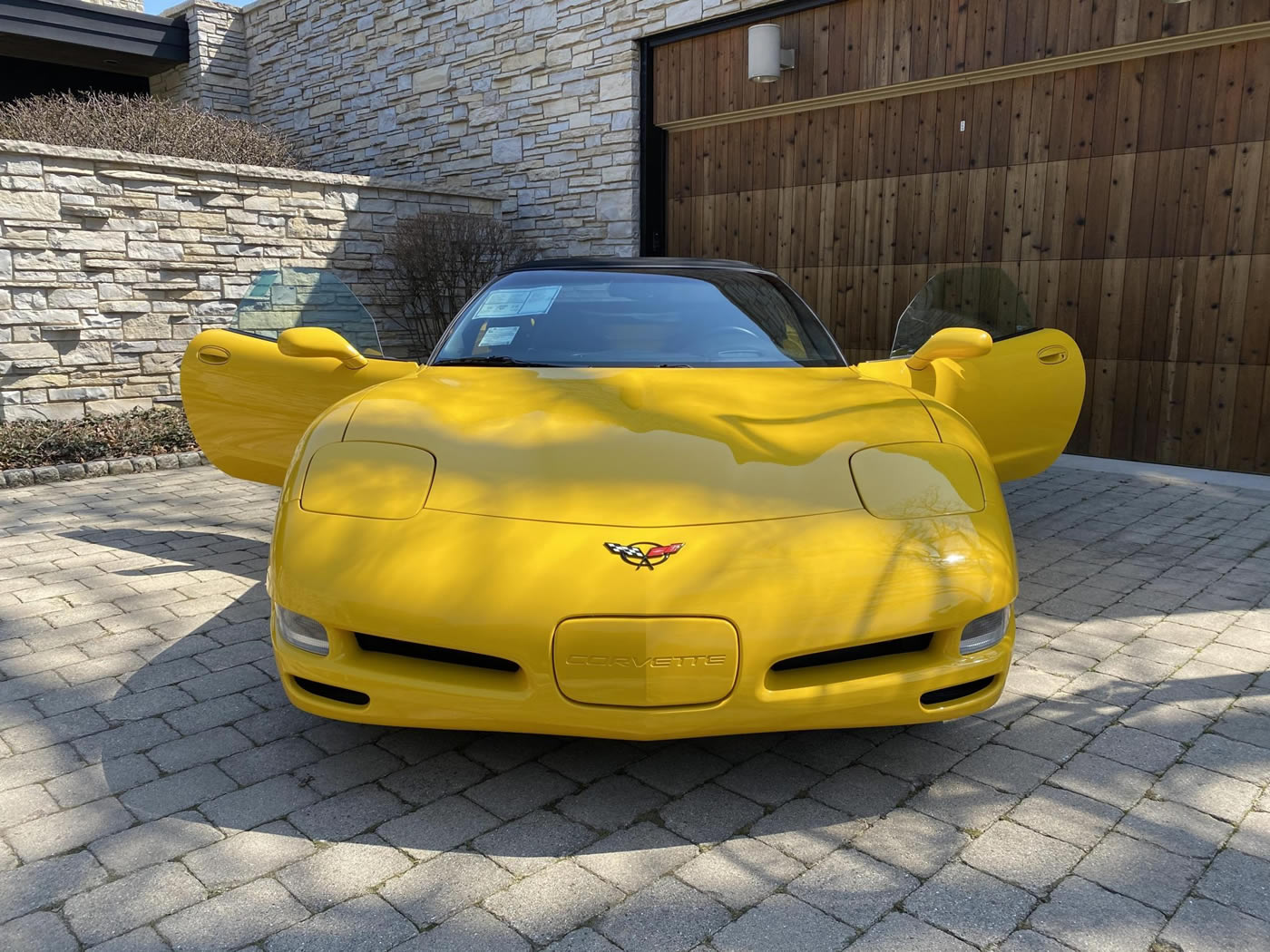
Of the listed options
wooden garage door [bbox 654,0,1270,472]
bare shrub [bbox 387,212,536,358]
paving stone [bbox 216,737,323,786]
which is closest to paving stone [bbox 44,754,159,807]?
paving stone [bbox 216,737,323,786]

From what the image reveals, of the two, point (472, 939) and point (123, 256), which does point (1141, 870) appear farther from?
point (123, 256)

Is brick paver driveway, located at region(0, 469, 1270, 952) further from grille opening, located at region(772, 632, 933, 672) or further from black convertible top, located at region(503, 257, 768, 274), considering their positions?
black convertible top, located at region(503, 257, 768, 274)

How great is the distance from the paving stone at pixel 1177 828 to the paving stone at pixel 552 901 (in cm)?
129

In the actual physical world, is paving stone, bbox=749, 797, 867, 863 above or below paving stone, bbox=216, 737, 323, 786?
below

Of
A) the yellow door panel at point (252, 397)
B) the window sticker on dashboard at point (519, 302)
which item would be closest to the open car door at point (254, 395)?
the yellow door panel at point (252, 397)

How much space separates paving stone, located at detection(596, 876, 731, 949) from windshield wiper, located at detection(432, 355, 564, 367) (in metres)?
1.89

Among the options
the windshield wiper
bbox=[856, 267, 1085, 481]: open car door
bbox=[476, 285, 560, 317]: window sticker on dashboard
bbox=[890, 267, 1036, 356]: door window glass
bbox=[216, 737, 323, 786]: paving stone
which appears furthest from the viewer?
bbox=[890, 267, 1036, 356]: door window glass

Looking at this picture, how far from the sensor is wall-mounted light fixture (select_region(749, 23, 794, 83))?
324 inches

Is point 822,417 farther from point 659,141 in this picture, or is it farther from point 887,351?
point 659,141

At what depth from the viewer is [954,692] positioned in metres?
2.38

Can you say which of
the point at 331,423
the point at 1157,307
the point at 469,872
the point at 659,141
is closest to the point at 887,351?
the point at 1157,307

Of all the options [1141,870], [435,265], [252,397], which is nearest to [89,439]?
[252,397]

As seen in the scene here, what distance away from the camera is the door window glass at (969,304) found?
670 centimetres

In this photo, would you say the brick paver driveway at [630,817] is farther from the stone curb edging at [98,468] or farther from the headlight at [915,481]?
the stone curb edging at [98,468]
